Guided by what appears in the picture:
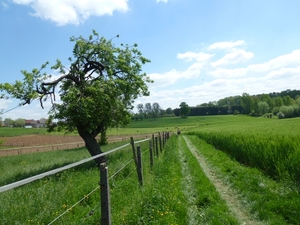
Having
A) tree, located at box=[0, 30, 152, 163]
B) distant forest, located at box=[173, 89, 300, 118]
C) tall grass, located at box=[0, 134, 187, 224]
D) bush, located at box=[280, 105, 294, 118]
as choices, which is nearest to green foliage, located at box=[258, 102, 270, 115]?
distant forest, located at box=[173, 89, 300, 118]

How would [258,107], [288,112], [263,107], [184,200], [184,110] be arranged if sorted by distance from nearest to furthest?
[184,200] → [288,112] → [263,107] → [258,107] → [184,110]

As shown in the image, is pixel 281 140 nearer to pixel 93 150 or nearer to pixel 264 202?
pixel 264 202

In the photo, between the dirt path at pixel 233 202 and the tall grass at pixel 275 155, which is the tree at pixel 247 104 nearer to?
the tall grass at pixel 275 155

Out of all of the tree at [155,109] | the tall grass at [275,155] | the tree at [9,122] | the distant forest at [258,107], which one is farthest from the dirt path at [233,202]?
the tree at [9,122]

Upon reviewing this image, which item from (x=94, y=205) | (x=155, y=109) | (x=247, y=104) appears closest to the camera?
(x=94, y=205)

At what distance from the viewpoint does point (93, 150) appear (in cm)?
1413

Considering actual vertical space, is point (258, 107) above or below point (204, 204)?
above

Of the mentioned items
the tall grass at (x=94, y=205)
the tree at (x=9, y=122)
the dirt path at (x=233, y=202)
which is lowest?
the dirt path at (x=233, y=202)

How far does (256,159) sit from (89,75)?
34.6 feet

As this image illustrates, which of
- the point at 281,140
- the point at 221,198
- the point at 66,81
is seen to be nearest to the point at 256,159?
the point at 281,140

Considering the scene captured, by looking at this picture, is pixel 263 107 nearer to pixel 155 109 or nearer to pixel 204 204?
pixel 155 109

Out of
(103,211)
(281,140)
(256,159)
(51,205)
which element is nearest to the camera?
(103,211)

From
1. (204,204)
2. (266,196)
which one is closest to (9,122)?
(204,204)

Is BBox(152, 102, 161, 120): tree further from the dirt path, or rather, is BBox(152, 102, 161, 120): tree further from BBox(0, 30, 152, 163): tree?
the dirt path
